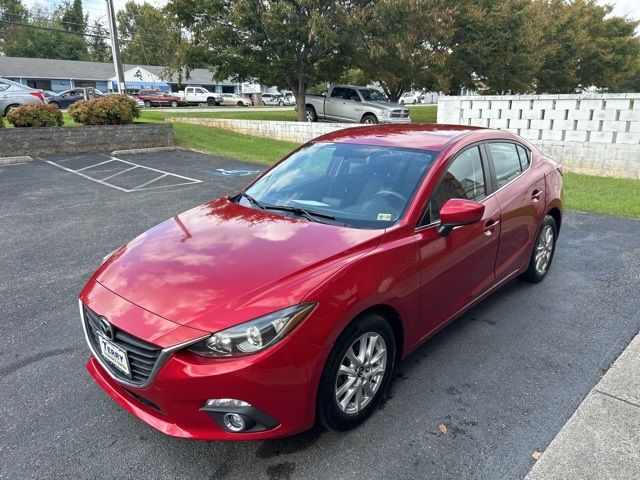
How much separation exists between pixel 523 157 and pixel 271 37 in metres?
15.4

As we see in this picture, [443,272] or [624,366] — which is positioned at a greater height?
[443,272]

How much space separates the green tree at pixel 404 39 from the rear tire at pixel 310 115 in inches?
110

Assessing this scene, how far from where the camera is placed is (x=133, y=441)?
2588 mm

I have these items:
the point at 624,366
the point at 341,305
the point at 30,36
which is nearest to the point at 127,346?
the point at 341,305

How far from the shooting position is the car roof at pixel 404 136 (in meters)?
3.51

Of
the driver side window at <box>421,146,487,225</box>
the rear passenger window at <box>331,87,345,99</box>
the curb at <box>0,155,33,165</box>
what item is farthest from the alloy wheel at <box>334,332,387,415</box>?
the rear passenger window at <box>331,87,345,99</box>

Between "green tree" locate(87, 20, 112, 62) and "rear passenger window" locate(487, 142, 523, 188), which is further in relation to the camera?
"green tree" locate(87, 20, 112, 62)

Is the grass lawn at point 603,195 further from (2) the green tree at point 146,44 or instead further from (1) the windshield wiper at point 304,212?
(2) the green tree at point 146,44

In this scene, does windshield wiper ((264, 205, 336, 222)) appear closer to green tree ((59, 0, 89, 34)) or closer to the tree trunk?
the tree trunk

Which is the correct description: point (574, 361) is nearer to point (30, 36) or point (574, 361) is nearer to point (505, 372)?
point (505, 372)

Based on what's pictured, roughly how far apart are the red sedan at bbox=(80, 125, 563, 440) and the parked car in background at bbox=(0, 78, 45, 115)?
637 inches

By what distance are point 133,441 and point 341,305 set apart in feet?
4.60

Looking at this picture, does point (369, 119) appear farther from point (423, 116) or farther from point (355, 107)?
point (423, 116)

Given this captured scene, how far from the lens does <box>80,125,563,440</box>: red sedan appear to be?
220cm
